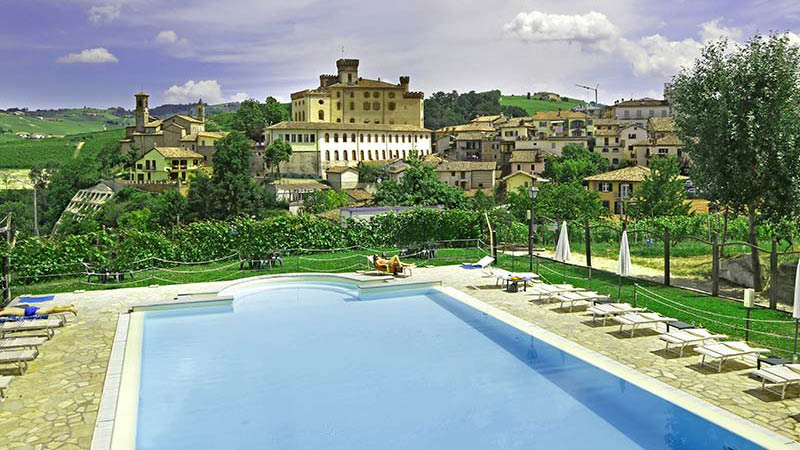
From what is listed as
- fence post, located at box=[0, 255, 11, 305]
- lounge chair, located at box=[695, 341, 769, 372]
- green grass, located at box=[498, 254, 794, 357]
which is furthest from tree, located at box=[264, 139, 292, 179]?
lounge chair, located at box=[695, 341, 769, 372]

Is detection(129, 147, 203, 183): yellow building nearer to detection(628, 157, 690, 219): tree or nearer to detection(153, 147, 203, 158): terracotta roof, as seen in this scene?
detection(153, 147, 203, 158): terracotta roof

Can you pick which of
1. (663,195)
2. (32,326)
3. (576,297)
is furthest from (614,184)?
(32,326)

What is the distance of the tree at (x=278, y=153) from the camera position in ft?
252

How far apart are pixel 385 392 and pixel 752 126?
11.2 meters

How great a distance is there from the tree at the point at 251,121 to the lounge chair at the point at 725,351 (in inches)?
3565

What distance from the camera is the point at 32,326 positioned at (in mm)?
11594

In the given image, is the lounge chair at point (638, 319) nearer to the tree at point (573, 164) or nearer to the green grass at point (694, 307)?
the green grass at point (694, 307)

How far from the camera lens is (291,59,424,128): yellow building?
3765 inches

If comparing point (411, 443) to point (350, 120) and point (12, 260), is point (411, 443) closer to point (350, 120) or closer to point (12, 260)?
point (12, 260)

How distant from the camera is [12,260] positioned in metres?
17.0

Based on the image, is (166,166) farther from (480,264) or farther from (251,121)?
(480,264)

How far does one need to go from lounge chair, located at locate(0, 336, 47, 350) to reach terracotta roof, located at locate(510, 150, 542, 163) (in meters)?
71.8

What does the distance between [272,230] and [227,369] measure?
10097mm

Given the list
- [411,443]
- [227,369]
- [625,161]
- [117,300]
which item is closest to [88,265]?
[117,300]
